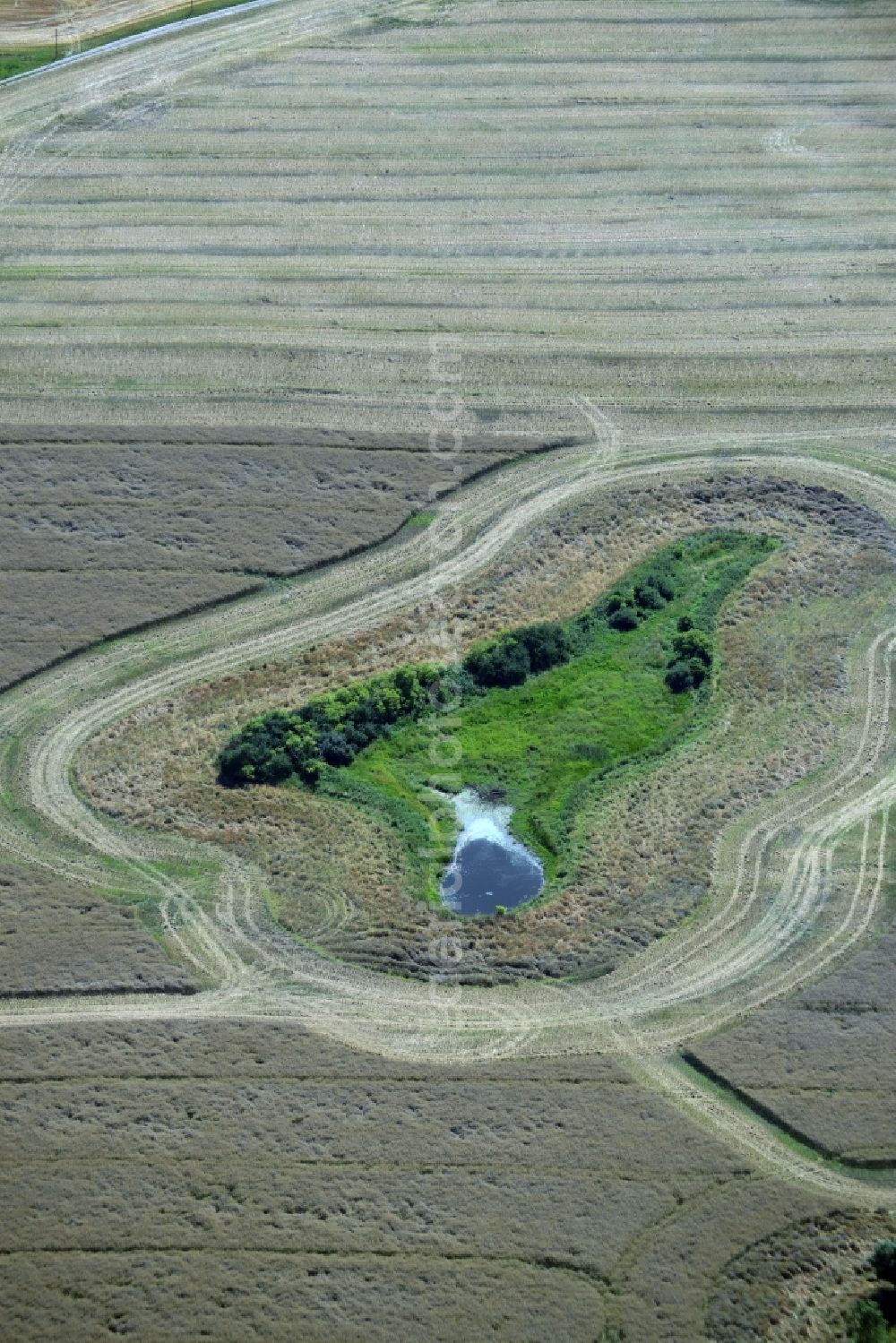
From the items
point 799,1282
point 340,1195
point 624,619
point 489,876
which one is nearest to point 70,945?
point 340,1195

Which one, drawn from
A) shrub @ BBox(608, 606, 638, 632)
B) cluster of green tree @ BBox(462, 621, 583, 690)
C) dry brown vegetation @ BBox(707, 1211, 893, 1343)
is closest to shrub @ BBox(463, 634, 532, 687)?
cluster of green tree @ BBox(462, 621, 583, 690)

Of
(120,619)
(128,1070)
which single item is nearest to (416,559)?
(120,619)

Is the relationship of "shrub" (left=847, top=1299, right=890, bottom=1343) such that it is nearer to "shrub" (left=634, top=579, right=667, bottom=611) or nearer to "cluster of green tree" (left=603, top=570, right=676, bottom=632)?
"cluster of green tree" (left=603, top=570, right=676, bottom=632)

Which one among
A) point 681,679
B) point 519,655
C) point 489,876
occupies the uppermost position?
point 519,655

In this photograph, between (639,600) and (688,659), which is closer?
(688,659)

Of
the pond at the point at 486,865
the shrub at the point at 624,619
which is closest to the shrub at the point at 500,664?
the shrub at the point at 624,619

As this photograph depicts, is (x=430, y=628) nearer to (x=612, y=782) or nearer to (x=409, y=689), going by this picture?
(x=409, y=689)

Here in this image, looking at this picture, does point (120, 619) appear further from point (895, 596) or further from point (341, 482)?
point (895, 596)
